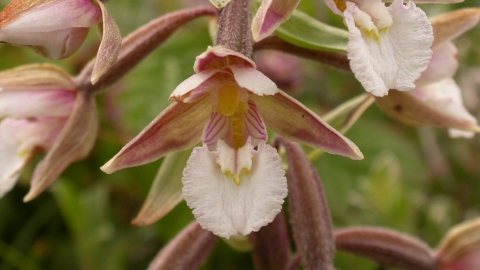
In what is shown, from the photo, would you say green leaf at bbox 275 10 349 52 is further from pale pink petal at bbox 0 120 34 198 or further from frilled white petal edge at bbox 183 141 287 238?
pale pink petal at bbox 0 120 34 198

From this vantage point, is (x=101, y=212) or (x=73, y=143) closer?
(x=73, y=143)

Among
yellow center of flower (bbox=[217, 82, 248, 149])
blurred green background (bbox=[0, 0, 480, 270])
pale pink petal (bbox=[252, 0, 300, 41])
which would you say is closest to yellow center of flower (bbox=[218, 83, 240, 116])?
yellow center of flower (bbox=[217, 82, 248, 149])

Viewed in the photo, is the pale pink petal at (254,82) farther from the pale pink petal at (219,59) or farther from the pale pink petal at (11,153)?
the pale pink petal at (11,153)

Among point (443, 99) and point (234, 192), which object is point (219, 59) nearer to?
point (234, 192)

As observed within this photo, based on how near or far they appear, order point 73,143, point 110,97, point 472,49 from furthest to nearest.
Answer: point 472,49 → point 110,97 → point 73,143

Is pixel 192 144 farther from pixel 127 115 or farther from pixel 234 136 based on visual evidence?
pixel 127 115

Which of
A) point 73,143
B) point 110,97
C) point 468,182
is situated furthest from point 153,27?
point 468,182

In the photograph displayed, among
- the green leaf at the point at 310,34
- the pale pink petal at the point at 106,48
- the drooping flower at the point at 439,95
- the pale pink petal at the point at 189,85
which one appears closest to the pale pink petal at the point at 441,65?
the drooping flower at the point at 439,95
